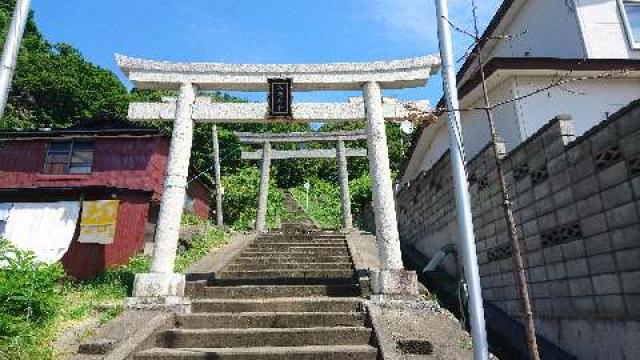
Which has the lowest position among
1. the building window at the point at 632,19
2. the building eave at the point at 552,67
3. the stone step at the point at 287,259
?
the stone step at the point at 287,259

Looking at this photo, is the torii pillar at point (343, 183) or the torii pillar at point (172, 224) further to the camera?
the torii pillar at point (343, 183)

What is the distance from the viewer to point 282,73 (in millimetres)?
8625

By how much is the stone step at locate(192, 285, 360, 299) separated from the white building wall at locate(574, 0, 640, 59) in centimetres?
894

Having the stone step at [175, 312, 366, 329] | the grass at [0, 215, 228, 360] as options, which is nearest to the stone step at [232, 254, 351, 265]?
the grass at [0, 215, 228, 360]

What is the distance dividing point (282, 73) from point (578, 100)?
23.3 ft

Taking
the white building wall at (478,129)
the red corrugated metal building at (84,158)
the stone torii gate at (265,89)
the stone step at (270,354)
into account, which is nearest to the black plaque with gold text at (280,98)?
the stone torii gate at (265,89)

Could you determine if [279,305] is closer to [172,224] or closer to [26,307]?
[172,224]

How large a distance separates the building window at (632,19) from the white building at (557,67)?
26mm

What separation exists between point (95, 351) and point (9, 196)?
1241 centimetres

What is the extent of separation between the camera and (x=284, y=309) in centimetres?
702

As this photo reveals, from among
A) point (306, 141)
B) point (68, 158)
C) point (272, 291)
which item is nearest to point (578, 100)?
point (272, 291)

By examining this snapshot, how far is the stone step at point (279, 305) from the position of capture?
6.98 metres

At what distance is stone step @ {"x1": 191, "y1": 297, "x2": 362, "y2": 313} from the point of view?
698cm

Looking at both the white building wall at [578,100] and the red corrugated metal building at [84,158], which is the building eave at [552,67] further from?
the red corrugated metal building at [84,158]
